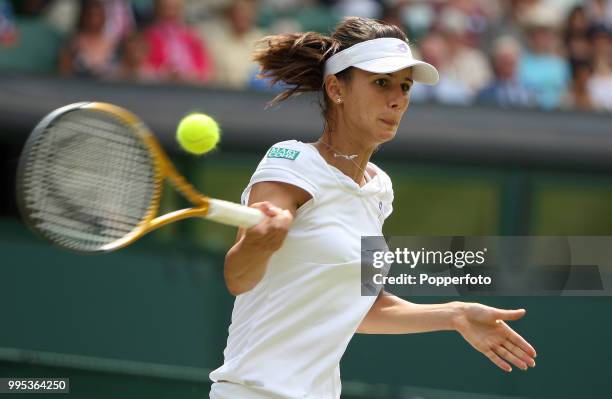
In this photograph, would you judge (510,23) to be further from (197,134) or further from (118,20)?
(197,134)

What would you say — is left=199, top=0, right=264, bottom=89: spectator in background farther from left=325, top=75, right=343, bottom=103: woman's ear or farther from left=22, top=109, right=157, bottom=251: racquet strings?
left=22, top=109, right=157, bottom=251: racquet strings

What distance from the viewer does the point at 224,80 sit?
7.05m

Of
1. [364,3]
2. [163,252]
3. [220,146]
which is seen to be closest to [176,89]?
[220,146]

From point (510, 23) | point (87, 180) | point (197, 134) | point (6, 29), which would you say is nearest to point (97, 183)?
point (87, 180)

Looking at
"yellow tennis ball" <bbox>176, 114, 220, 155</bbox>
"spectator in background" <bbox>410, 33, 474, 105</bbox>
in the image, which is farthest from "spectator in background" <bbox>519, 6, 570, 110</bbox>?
"yellow tennis ball" <bbox>176, 114, 220, 155</bbox>

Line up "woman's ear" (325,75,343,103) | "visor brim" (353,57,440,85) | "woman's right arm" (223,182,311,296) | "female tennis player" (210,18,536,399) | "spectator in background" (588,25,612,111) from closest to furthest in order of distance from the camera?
"woman's right arm" (223,182,311,296)
"female tennis player" (210,18,536,399)
"visor brim" (353,57,440,85)
"woman's ear" (325,75,343,103)
"spectator in background" (588,25,612,111)

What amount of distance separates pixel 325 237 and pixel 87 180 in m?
0.67

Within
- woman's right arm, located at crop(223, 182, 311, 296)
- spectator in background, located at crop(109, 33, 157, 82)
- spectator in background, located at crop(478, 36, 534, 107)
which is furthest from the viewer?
spectator in background, located at crop(478, 36, 534, 107)

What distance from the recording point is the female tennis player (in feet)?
10.3

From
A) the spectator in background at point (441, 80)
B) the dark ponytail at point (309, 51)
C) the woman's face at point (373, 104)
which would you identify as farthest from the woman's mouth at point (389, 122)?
the spectator in background at point (441, 80)

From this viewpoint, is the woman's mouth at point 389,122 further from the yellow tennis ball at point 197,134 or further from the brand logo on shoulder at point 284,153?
the yellow tennis ball at point 197,134

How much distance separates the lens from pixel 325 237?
124 inches

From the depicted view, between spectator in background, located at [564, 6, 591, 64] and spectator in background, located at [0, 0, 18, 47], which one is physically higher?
spectator in background, located at [564, 6, 591, 64]

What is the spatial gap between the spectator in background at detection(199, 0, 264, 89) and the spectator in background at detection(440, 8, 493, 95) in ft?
3.98
